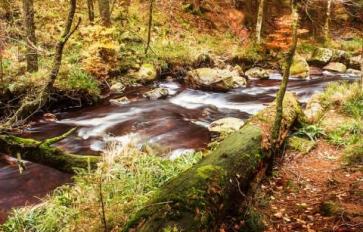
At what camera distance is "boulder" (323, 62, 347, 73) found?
18672mm

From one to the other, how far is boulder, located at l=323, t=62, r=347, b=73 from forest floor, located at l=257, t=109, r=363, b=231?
12.6 metres

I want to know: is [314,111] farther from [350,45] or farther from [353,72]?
[350,45]

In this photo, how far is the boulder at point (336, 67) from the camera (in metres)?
18.7

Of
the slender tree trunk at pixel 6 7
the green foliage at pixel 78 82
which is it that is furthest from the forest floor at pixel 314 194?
the slender tree trunk at pixel 6 7

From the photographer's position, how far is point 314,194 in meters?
5.57

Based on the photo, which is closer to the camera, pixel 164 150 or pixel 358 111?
pixel 164 150

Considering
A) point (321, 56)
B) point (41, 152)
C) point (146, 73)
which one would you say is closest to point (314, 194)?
point (41, 152)

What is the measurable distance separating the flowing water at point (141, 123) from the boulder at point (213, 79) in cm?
34

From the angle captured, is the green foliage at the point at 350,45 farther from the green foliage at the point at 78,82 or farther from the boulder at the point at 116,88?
the green foliage at the point at 78,82

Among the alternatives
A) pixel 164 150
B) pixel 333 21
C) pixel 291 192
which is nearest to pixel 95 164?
pixel 164 150

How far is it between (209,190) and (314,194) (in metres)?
2.11

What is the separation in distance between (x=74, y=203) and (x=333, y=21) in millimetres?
26600

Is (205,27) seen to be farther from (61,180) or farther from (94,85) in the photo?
(61,180)

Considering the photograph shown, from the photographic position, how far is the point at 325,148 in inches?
290
